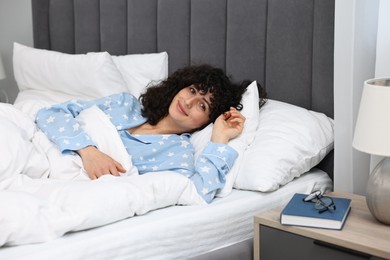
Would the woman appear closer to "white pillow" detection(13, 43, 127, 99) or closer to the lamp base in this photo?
"white pillow" detection(13, 43, 127, 99)

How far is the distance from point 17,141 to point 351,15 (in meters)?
1.05

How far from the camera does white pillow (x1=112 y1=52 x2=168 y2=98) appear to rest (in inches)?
99.1

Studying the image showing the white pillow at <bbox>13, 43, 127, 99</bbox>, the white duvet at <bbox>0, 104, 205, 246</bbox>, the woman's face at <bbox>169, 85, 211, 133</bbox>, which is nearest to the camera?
the white duvet at <bbox>0, 104, 205, 246</bbox>

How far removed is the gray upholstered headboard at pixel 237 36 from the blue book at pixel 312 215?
17.6 inches

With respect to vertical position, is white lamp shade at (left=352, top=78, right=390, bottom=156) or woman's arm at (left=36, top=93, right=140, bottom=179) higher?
white lamp shade at (left=352, top=78, right=390, bottom=156)

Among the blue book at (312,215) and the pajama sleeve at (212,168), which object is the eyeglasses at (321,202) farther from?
the pajama sleeve at (212,168)

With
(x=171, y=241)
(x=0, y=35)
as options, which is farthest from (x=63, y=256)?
(x=0, y=35)

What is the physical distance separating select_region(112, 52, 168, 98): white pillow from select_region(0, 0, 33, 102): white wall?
114cm

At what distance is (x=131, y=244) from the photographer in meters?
1.45

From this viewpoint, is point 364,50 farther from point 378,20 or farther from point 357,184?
point 357,184

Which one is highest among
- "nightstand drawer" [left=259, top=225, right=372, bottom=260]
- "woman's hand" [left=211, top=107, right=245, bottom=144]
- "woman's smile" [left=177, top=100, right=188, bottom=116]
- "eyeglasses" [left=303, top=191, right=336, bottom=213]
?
"woman's smile" [left=177, top=100, right=188, bottom=116]

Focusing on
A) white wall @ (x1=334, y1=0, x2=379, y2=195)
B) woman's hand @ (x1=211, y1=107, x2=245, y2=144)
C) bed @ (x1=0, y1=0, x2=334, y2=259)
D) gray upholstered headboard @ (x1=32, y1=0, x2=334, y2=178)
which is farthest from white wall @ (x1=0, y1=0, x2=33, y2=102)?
white wall @ (x1=334, y1=0, x2=379, y2=195)

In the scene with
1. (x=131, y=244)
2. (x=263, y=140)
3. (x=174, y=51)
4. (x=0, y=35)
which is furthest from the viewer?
(x=0, y=35)

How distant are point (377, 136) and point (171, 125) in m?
0.84
